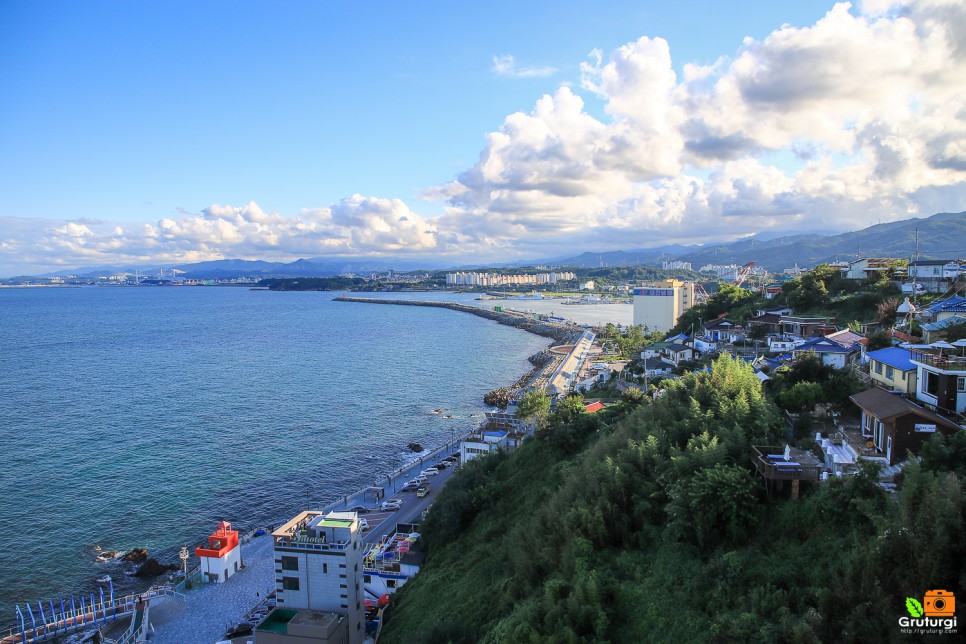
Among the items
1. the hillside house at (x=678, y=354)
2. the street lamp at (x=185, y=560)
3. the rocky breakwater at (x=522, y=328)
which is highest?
the hillside house at (x=678, y=354)

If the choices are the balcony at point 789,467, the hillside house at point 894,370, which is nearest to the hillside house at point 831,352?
the hillside house at point 894,370

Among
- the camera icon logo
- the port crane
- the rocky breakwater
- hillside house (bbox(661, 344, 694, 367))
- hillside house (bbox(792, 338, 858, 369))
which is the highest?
the port crane

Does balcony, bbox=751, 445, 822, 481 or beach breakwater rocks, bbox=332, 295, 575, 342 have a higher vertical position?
balcony, bbox=751, 445, 822, 481

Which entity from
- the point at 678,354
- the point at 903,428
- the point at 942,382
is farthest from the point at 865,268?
the point at 903,428

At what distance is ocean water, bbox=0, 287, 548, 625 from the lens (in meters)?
14.6

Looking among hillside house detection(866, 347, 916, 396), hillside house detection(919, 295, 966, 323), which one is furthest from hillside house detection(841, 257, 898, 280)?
hillside house detection(866, 347, 916, 396)

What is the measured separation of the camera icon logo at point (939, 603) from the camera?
4.17 meters

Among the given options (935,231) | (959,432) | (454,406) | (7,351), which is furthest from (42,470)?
(935,231)

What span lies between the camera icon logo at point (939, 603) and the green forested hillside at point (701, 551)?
9 cm

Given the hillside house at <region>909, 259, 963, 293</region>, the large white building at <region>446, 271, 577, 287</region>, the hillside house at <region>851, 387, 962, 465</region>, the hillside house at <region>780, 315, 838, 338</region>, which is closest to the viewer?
the hillside house at <region>851, 387, 962, 465</region>

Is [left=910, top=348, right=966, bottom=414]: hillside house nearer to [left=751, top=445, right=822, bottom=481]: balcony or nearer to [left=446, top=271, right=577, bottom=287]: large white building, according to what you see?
[left=751, top=445, right=822, bottom=481]: balcony

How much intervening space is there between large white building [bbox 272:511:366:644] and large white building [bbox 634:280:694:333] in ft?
125

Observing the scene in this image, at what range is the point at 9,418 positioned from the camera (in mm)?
24031

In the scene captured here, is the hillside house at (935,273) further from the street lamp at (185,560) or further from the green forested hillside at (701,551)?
the street lamp at (185,560)
